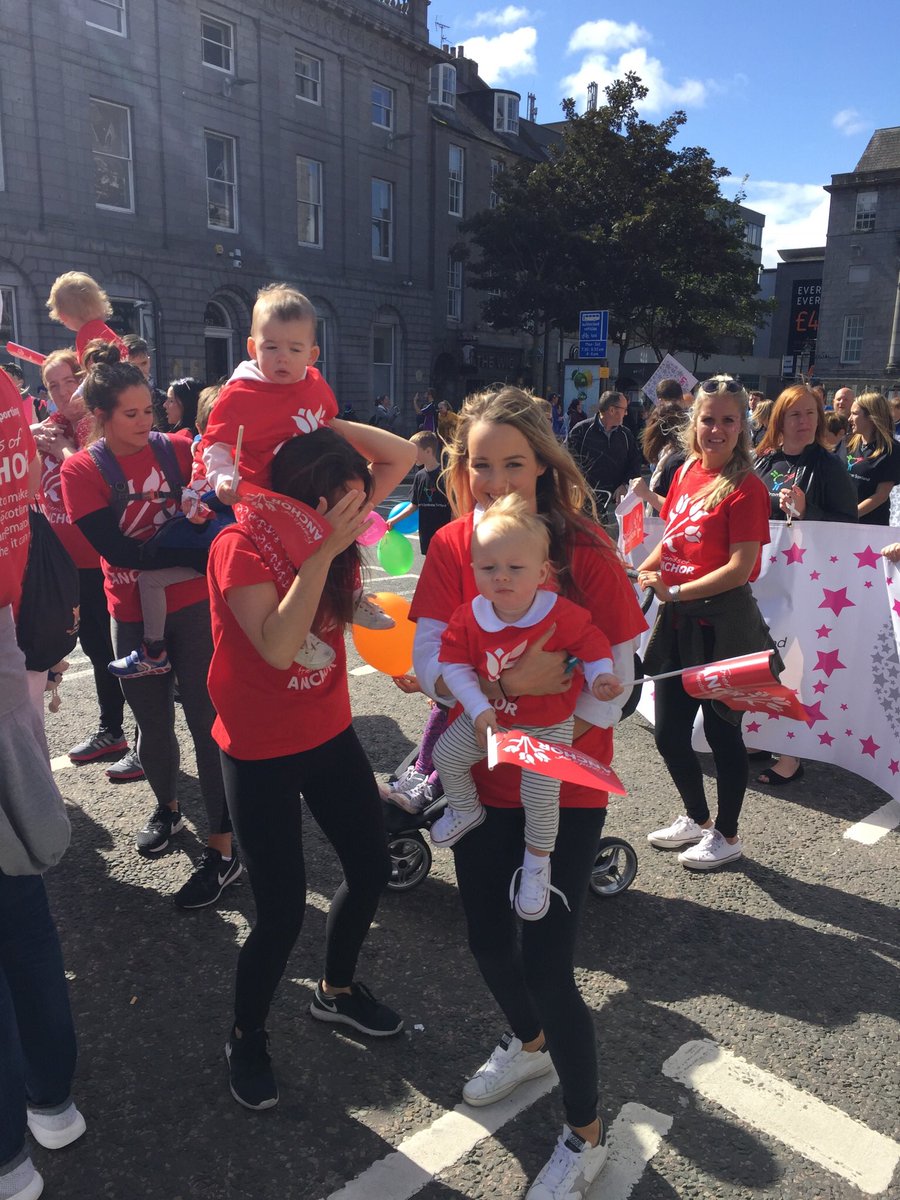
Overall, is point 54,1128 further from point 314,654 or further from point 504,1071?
point 314,654

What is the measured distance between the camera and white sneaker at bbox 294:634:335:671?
2.34 metres

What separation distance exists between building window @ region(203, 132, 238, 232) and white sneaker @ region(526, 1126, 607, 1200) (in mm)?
25840

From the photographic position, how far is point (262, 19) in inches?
982

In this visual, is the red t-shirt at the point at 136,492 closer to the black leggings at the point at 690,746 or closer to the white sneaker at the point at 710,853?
the black leggings at the point at 690,746

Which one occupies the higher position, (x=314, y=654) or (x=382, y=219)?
(x=382, y=219)

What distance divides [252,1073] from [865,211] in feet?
210

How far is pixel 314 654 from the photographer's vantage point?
237 cm

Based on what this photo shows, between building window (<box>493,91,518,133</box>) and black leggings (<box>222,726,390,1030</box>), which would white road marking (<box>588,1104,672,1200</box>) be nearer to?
black leggings (<box>222,726,390,1030</box>)

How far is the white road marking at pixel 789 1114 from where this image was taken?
7.73 feet

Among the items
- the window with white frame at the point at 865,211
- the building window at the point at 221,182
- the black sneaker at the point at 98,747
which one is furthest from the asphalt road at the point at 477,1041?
the window with white frame at the point at 865,211

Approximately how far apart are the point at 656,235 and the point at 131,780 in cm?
2905

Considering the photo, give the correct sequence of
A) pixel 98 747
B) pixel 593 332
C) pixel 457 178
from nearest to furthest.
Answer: pixel 98 747, pixel 593 332, pixel 457 178

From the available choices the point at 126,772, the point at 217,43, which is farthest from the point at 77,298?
the point at 217,43

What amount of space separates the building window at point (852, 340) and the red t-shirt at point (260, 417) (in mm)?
59789
